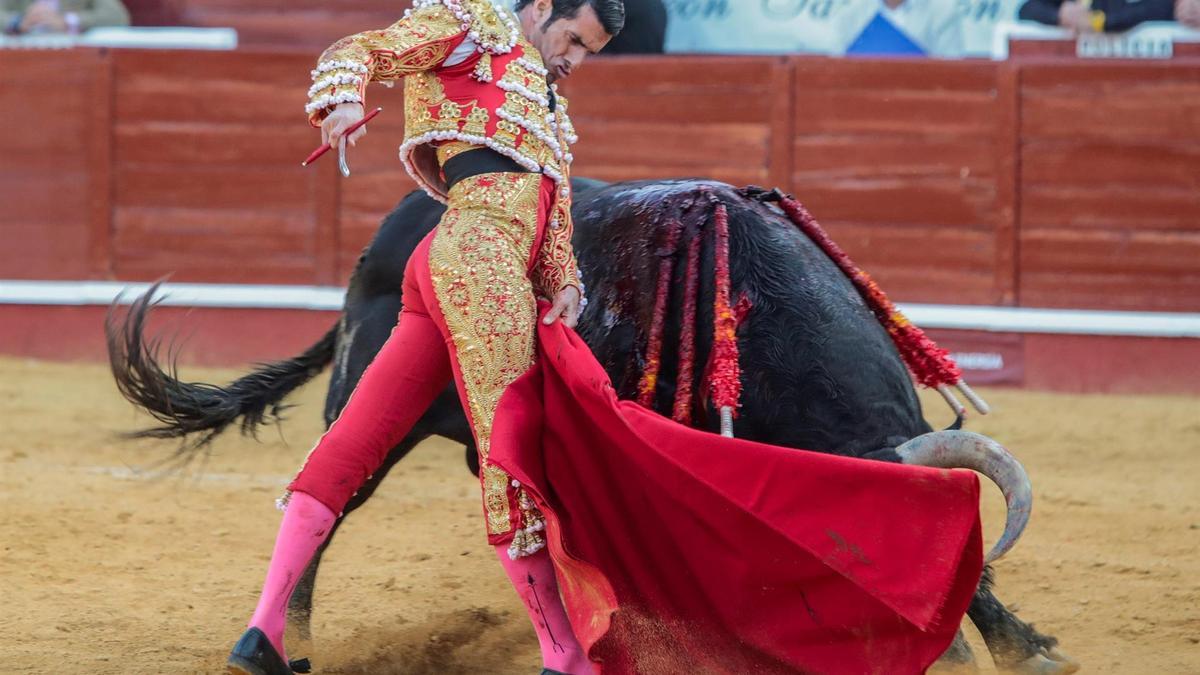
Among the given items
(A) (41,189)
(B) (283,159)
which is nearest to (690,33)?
(B) (283,159)

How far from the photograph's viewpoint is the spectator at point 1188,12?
19.5 ft

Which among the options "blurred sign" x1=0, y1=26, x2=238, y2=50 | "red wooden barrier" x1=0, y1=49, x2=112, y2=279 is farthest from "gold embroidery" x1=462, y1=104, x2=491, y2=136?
"red wooden barrier" x1=0, y1=49, x2=112, y2=279

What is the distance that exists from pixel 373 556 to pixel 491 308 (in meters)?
1.48

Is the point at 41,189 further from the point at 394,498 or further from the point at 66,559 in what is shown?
the point at 66,559

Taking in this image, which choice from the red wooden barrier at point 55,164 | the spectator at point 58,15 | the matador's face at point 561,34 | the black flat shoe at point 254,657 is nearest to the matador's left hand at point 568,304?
the matador's face at point 561,34

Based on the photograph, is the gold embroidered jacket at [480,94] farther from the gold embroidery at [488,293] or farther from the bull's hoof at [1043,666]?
Answer: the bull's hoof at [1043,666]

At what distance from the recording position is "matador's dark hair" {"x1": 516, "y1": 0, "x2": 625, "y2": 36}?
7.18 feet

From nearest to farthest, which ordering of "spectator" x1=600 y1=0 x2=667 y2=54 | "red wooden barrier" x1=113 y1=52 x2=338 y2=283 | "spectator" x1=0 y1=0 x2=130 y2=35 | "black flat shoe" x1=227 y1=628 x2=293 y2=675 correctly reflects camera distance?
1. "black flat shoe" x1=227 y1=628 x2=293 y2=675
2. "spectator" x1=600 y1=0 x2=667 y2=54
3. "red wooden barrier" x1=113 y1=52 x2=338 y2=283
4. "spectator" x1=0 y1=0 x2=130 y2=35

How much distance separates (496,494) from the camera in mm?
2164

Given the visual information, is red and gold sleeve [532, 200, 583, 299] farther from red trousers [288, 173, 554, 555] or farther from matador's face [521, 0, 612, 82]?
matador's face [521, 0, 612, 82]

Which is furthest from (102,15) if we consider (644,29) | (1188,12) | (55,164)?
(1188,12)

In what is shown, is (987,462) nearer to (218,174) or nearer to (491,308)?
(491,308)

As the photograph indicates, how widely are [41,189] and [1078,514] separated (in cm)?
464

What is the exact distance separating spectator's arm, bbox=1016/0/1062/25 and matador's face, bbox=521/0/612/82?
169 inches
